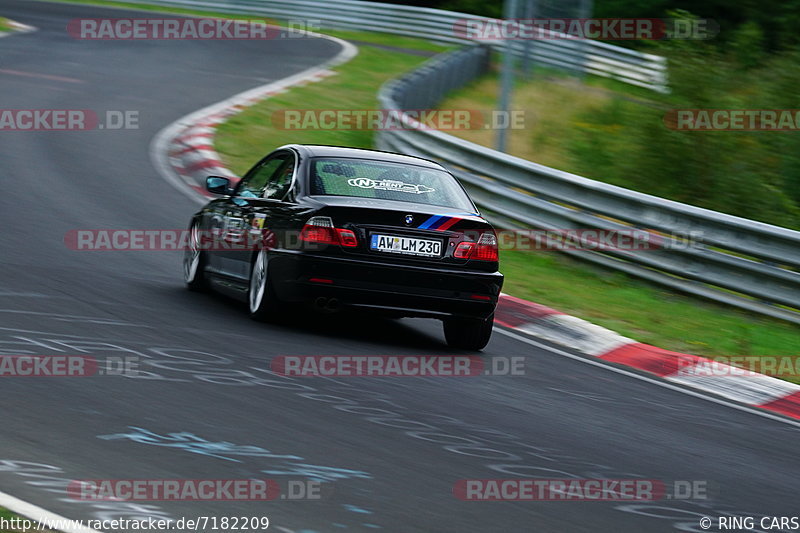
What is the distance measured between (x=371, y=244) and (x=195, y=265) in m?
2.53

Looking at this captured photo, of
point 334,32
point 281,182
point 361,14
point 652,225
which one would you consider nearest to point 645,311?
point 652,225

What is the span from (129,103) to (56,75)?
3350mm

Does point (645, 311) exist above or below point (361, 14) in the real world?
below

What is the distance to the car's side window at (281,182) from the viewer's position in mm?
9352

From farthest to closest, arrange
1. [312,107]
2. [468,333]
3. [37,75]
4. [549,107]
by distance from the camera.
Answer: [37,75] → [549,107] → [312,107] → [468,333]

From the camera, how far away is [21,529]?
4.41 m

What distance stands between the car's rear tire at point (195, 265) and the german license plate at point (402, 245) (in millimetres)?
2333

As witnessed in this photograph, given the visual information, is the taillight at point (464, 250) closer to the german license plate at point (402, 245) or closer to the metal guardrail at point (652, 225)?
the german license plate at point (402, 245)

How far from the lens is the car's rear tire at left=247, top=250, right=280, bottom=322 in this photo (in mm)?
8977

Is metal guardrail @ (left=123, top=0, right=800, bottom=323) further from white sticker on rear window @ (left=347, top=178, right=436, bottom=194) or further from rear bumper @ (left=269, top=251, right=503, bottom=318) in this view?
white sticker on rear window @ (left=347, top=178, right=436, bottom=194)

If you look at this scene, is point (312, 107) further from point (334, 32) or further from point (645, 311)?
point (334, 32)

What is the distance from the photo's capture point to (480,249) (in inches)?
352

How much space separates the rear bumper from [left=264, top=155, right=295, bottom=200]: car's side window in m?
0.65

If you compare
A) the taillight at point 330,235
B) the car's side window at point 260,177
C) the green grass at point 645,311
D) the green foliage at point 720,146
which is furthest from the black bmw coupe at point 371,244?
the green foliage at point 720,146
